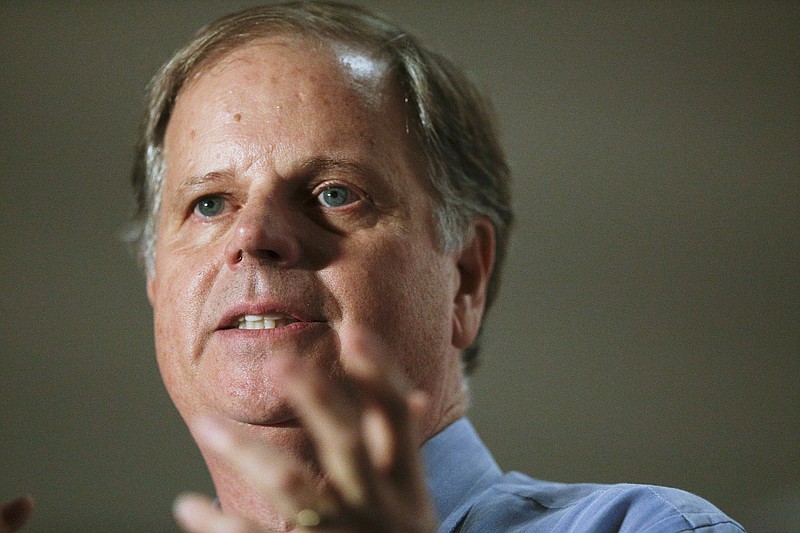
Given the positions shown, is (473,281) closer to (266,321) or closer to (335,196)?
(335,196)

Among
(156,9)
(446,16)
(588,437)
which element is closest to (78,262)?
(156,9)

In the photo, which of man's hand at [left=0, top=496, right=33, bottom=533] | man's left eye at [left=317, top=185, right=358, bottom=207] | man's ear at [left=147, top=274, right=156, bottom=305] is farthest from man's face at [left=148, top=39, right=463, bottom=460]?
man's hand at [left=0, top=496, right=33, bottom=533]

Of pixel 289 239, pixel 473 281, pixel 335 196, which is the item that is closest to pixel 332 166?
pixel 335 196

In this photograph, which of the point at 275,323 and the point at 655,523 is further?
the point at 275,323

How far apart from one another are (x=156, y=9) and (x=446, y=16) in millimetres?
1064

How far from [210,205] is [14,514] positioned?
62cm

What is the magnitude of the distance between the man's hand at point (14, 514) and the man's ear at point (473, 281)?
795 mm

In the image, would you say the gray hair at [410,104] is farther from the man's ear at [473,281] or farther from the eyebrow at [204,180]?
the eyebrow at [204,180]

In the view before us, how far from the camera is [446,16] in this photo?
3.69 meters

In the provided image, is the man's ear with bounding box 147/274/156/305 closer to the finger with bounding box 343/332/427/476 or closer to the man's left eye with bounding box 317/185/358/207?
the man's left eye with bounding box 317/185/358/207

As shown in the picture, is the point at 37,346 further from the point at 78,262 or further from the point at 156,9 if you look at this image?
the point at 156,9

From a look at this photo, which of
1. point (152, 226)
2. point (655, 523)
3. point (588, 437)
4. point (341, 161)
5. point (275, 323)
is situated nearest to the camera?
point (655, 523)

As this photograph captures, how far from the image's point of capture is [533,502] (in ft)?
5.11

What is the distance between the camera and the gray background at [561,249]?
346 centimetres
